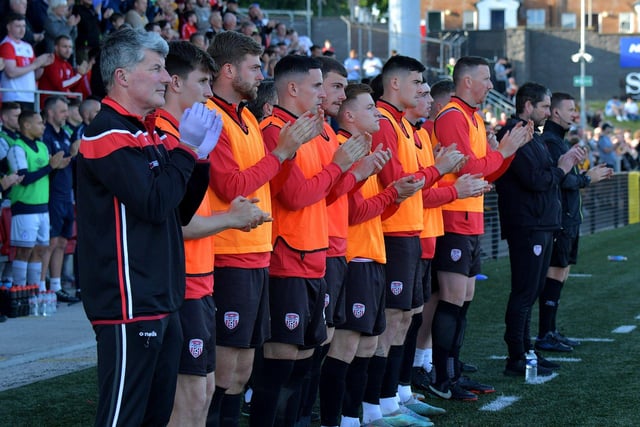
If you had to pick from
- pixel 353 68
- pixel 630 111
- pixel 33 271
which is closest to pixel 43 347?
pixel 33 271

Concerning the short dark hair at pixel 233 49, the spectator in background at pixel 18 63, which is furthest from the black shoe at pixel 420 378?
the spectator in background at pixel 18 63

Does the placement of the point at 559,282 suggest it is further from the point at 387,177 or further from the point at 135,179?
the point at 135,179

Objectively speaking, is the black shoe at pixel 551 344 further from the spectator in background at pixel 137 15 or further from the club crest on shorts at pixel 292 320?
the spectator in background at pixel 137 15

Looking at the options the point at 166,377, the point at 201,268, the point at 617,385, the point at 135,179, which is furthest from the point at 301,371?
the point at 617,385

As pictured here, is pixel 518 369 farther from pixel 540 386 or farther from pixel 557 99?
pixel 557 99

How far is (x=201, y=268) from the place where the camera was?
15.8 ft

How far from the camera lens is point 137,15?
1485 centimetres

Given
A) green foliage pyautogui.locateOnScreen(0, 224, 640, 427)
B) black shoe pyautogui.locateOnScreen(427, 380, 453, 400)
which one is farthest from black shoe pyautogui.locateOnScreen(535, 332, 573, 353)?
black shoe pyautogui.locateOnScreen(427, 380, 453, 400)

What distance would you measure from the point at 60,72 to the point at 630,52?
1916 inches

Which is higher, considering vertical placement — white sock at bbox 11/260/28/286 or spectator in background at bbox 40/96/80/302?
spectator in background at bbox 40/96/80/302

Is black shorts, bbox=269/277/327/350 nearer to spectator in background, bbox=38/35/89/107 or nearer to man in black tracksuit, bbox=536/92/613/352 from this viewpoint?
man in black tracksuit, bbox=536/92/613/352

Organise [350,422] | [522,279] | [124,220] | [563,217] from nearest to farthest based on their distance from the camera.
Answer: [124,220]
[350,422]
[522,279]
[563,217]

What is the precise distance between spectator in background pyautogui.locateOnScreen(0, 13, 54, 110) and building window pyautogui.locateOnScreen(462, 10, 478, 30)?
56047 millimetres

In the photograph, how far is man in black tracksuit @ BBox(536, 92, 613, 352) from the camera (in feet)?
31.7
